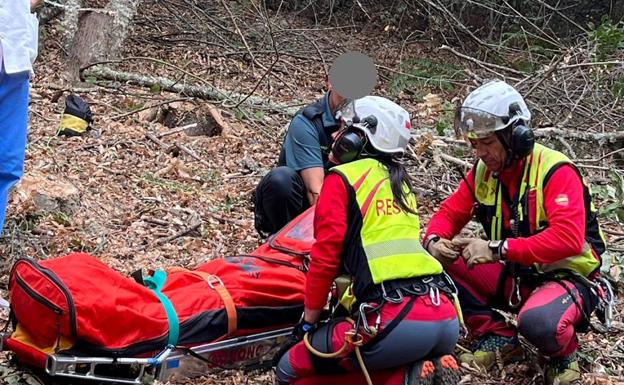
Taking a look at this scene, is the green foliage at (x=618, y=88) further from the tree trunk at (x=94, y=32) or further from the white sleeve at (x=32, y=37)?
the white sleeve at (x=32, y=37)

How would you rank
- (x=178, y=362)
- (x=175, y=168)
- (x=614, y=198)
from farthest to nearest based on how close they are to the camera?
(x=175, y=168), (x=614, y=198), (x=178, y=362)

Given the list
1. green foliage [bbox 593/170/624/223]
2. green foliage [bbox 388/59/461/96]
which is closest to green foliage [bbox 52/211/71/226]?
green foliage [bbox 593/170/624/223]

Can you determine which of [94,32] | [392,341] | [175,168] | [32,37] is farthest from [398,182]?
[94,32]

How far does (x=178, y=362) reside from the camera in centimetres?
335

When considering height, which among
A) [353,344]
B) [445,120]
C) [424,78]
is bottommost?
[424,78]

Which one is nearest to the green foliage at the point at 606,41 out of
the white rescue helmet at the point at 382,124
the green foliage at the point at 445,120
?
the green foliage at the point at 445,120

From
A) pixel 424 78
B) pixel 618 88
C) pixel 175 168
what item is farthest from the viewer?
pixel 424 78

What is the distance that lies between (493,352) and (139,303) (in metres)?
1.66

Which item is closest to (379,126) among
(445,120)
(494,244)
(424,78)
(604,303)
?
(494,244)

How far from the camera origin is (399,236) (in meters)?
2.99

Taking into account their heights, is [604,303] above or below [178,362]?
above

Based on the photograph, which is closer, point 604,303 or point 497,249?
point 497,249

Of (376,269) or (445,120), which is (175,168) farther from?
(376,269)

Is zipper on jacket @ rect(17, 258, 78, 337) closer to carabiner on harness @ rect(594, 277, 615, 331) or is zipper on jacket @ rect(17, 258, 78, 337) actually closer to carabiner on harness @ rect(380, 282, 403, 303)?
carabiner on harness @ rect(380, 282, 403, 303)
